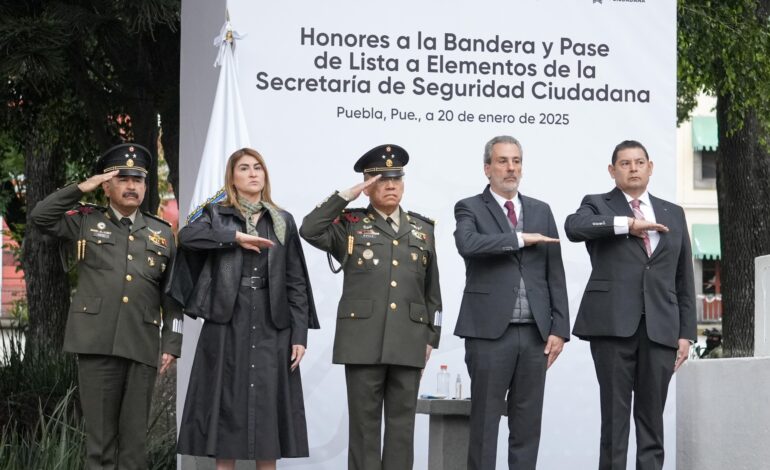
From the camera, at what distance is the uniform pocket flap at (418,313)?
6203 mm

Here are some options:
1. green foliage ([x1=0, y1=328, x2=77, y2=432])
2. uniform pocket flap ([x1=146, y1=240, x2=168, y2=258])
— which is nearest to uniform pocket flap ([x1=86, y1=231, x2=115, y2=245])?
uniform pocket flap ([x1=146, y1=240, x2=168, y2=258])

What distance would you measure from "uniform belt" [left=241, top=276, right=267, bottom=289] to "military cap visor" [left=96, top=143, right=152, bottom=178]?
78 cm

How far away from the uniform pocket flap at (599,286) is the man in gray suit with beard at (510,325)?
212 mm

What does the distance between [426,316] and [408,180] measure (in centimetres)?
155

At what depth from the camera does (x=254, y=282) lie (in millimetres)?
6086

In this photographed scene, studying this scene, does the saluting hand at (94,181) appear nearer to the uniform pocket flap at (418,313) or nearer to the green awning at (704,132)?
the uniform pocket flap at (418,313)

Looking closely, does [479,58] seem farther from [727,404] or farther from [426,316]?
[727,404]

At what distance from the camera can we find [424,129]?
7664 millimetres

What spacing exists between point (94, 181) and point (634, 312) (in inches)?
105

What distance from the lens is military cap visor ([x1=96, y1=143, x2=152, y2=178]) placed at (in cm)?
627

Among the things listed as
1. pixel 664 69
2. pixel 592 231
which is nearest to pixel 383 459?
pixel 592 231

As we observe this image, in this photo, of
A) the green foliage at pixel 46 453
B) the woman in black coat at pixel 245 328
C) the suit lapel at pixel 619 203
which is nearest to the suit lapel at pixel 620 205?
the suit lapel at pixel 619 203

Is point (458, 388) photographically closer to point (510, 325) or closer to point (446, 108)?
point (510, 325)

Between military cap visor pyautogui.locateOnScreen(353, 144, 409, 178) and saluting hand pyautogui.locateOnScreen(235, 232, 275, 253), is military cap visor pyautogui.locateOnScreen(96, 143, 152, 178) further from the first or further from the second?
military cap visor pyautogui.locateOnScreen(353, 144, 409, 178)
